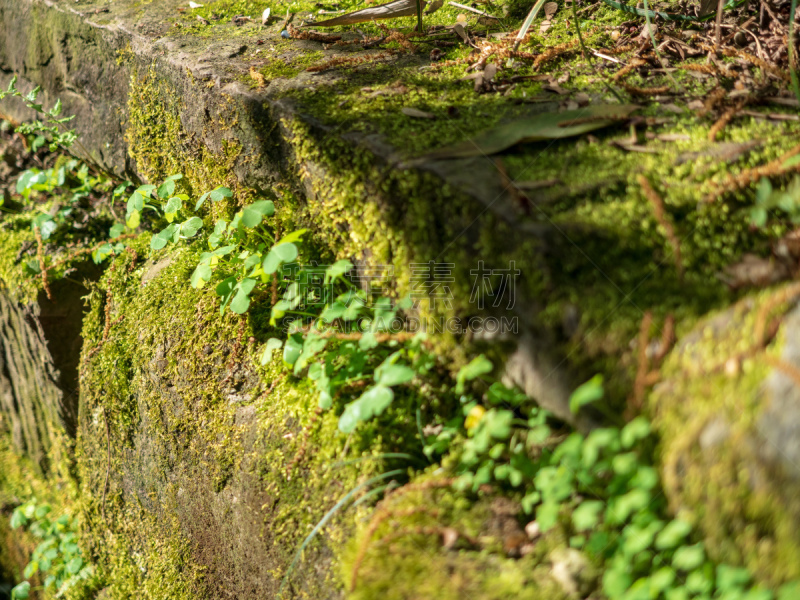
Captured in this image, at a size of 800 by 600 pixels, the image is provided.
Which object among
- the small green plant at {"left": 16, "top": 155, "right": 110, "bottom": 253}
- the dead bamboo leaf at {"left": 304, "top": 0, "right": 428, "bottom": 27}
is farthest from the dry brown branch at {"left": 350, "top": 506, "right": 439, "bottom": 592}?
the small green plant at {"left": 16, "top": 155, "right": 110, "bottom": 253}

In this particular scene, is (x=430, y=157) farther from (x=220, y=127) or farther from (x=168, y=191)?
(x=168, y=191)

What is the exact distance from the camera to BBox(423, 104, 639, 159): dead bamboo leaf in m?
1.68

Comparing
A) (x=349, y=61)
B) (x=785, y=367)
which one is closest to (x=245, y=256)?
(x=349, y=61)

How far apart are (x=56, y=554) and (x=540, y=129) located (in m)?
3.39

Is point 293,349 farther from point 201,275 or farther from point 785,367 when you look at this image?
point 785,367

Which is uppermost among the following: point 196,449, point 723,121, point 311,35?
point 311,35

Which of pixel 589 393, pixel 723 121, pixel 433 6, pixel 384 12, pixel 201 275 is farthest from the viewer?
pixel 433 6

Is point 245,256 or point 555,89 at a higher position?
point 555,89

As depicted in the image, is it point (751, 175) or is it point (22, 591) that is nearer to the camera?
point (751, 175)

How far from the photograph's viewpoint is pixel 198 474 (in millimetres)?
2109

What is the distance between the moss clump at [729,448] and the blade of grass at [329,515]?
73cm

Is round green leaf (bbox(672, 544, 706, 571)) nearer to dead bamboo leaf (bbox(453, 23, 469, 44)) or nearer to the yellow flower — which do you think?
the yellow flower

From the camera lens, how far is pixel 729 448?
1041 mm

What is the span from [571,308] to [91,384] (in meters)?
2.52
